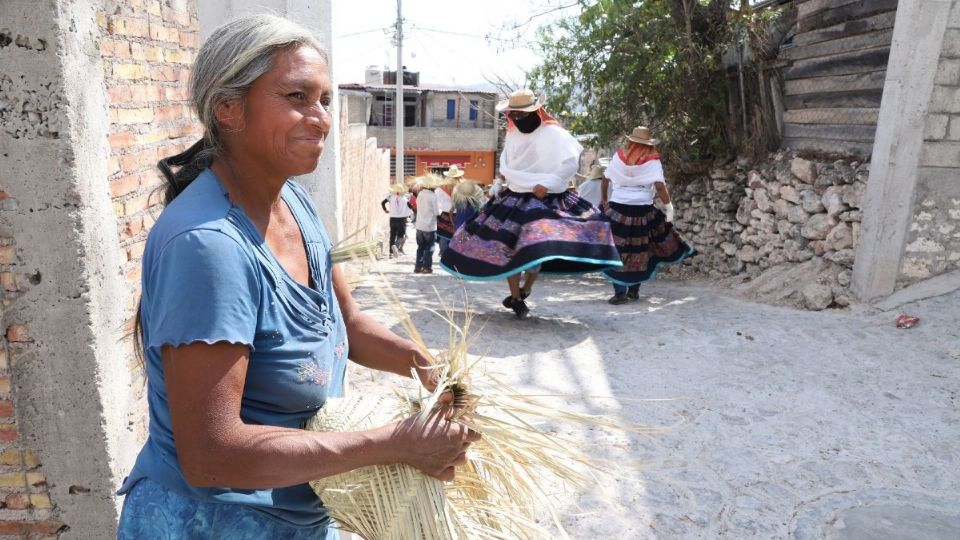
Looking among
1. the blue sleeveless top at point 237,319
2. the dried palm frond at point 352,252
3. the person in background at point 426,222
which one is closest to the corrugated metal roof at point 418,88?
the person in background at point 426,222

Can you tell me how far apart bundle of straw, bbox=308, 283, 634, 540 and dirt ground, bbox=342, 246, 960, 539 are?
0.15m

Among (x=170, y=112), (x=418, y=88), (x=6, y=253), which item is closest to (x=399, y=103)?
(x=418, y=88)

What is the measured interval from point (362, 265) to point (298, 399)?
52 centimetres

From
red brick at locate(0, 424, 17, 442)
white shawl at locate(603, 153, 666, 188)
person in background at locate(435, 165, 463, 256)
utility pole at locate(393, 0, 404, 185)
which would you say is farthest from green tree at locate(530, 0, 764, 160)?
utility pole at locate(393, 0, 404, 185)

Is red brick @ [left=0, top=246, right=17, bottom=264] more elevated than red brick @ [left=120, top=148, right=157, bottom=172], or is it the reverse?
red brick @ [left=120, top=148, right=157, bottom=172]

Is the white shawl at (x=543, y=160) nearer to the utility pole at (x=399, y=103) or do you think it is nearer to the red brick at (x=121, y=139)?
the red brick at (x=121, y=139)

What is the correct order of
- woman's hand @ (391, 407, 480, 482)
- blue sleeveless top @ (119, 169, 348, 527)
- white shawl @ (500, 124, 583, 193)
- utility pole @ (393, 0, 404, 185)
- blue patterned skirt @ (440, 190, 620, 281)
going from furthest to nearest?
utility pole @ (393, 0, 404, 185), white shawl @ (500, 124, 583, 193), blue patterned skirt @ (440, 190, 620, 281), woman's hand @ (391, 407, 480, 482), blue sleeveless top @ (119, 169, 348, 527)

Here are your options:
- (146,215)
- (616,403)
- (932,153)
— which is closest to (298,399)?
(146,215)

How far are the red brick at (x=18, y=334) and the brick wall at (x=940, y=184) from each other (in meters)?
5.95

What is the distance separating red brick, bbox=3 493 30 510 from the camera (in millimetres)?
2158

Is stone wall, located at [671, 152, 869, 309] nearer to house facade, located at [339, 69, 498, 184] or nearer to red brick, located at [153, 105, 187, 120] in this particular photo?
red brick, located at [153, 105, 187, 120]

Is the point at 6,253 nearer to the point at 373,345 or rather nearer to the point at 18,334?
the point at 18,334

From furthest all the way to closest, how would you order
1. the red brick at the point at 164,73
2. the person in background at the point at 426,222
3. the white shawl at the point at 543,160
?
the person in background at the point at 426,222 < the white shawl at the point at 543,160 < the red brick at the point at 164,73

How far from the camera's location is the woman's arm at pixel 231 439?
43.8 inches
